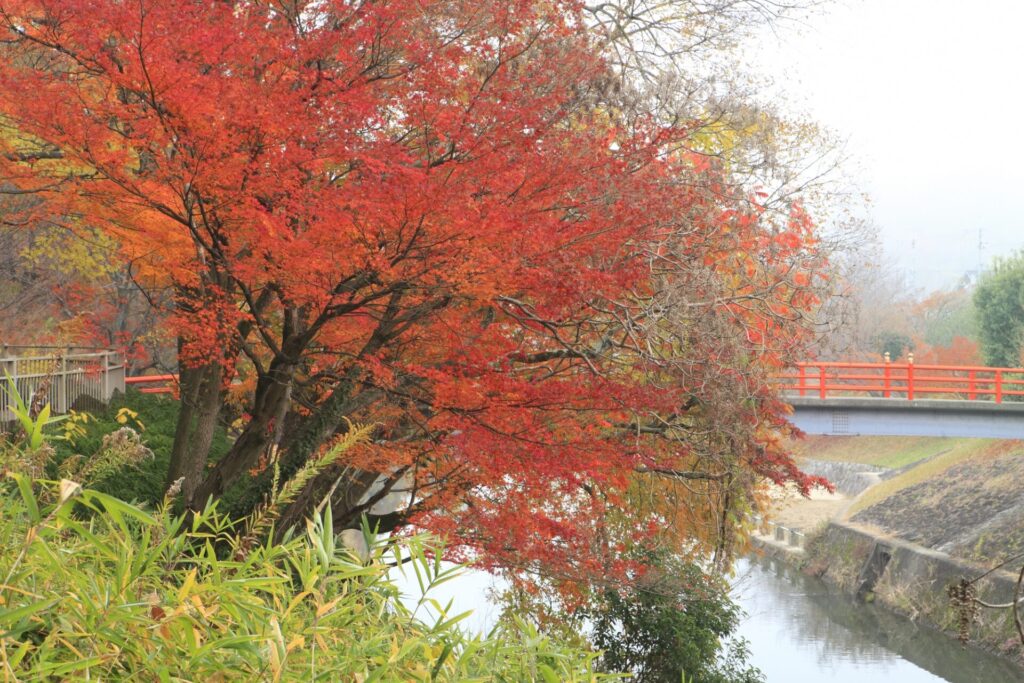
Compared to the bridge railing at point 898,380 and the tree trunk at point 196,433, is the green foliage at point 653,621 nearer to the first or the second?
the bridge railing at point 898,380

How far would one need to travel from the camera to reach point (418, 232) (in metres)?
8.82

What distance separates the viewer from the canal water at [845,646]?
2167 cm

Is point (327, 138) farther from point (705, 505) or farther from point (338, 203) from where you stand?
point (705, 505)

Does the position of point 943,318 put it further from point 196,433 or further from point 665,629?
point 196,433

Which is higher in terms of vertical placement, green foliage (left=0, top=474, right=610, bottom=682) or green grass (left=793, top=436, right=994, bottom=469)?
green foliage (left=0, top=474, right=610, bottom=682)

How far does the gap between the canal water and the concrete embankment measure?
1.87 ft

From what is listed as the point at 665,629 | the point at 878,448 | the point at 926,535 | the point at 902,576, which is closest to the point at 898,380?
the point at 926,535

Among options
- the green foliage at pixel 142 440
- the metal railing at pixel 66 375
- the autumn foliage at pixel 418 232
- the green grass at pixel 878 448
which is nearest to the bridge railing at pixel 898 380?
the green grass at pixel 878 448

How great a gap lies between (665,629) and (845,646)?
10434 mm

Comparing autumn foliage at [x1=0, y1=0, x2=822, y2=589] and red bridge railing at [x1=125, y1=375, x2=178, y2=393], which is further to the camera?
red bridge railing at [x1=125, y1=375, x2=178, y2=393]

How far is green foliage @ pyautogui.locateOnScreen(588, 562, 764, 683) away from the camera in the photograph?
14.8 metres

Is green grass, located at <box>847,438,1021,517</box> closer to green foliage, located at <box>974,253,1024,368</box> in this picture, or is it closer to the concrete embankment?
the concrete embankment

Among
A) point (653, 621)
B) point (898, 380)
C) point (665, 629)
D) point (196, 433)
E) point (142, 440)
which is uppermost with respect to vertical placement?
point (196, 433)

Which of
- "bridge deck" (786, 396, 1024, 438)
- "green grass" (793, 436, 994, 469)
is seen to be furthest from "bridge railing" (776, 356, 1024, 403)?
"green grass" (793, 436, 994, 469)
